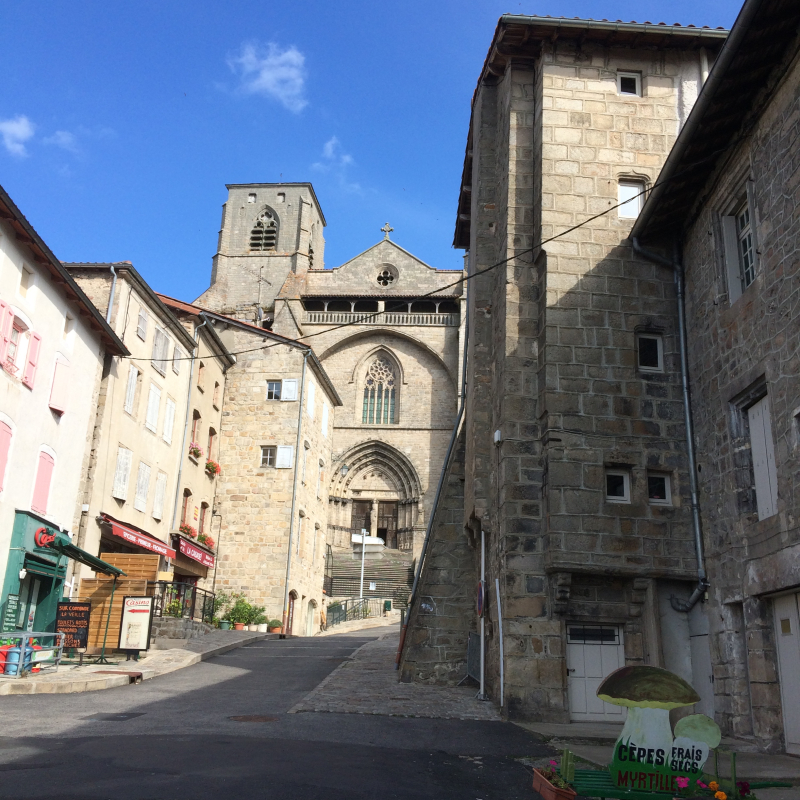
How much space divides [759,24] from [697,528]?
6.37m

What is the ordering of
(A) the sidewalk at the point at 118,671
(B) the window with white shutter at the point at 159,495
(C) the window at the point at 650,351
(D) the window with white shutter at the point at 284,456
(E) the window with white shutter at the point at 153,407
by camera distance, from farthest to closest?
(D) the window with white shutter at the point at 284,456 < (B) the window with white shutter at the point at 159,495 < (E) the window with white shutter at the point at 153,407 < (C) the window at the point at 650,351 < (A) the sidewalk at the point at 118,671

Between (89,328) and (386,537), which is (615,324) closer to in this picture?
(89,328)

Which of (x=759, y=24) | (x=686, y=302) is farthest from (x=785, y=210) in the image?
(x=686, y=302)

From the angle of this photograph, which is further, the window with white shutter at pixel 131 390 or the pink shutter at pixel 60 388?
the window with white shutter at pixel 131 390

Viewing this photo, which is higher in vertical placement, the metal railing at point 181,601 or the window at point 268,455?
the window at point 268,455

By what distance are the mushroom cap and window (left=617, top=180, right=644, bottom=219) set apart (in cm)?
938

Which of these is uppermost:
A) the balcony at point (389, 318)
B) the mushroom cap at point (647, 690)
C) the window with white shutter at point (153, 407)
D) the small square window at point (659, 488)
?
the balcony at point (389, 318)

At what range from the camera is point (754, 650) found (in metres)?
10.0

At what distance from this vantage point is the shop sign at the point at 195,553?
25625 millimetres

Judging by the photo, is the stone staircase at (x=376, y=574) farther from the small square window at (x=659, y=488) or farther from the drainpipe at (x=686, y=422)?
the drainpipe at (x=686, y=422)

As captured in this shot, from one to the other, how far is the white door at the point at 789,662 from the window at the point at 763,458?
106cm

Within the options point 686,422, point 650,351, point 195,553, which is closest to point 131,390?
point 195,553

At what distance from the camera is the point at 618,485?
12.7 meters

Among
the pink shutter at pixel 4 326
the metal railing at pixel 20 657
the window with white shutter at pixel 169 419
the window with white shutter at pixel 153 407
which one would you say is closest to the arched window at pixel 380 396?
the window with white shutter at pixel 169 419
